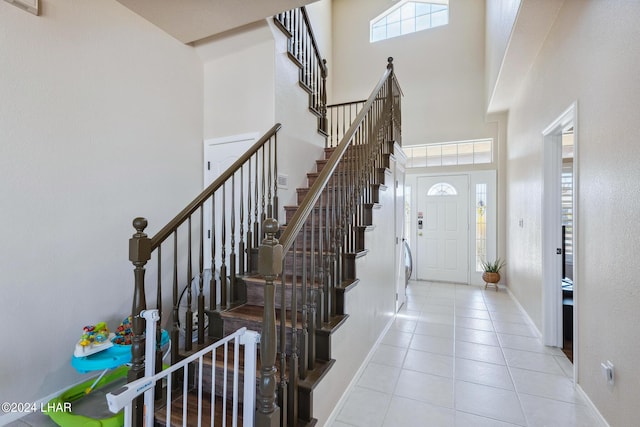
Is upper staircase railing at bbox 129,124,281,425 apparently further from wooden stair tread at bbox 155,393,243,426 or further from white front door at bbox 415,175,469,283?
white front door at bbox 415,175,469,283

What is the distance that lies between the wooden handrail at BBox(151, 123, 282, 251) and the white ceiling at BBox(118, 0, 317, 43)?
3.12 ft

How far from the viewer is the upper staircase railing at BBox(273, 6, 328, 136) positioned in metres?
3.28

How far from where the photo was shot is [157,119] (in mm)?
2865

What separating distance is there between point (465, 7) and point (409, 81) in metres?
1.55

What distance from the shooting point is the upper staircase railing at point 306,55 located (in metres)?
3.28

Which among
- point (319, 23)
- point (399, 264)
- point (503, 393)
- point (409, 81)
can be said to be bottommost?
point (503, 393)

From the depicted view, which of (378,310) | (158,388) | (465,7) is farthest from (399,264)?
(465,7)

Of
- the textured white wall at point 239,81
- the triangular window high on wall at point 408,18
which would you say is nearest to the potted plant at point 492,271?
the textured white wall at point 239,81

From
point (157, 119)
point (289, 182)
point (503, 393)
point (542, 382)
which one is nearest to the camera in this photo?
point (503, 393)

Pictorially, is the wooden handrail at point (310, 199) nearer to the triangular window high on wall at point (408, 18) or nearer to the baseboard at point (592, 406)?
the baseboard at point (592, 406)

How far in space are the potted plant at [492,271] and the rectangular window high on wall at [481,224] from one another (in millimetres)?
160

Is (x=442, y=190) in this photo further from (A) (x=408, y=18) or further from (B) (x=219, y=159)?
(B) (x=219, y=159)

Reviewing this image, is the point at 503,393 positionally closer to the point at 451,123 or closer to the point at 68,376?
the point at 68,376

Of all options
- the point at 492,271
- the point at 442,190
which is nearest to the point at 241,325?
the point at 492,271
